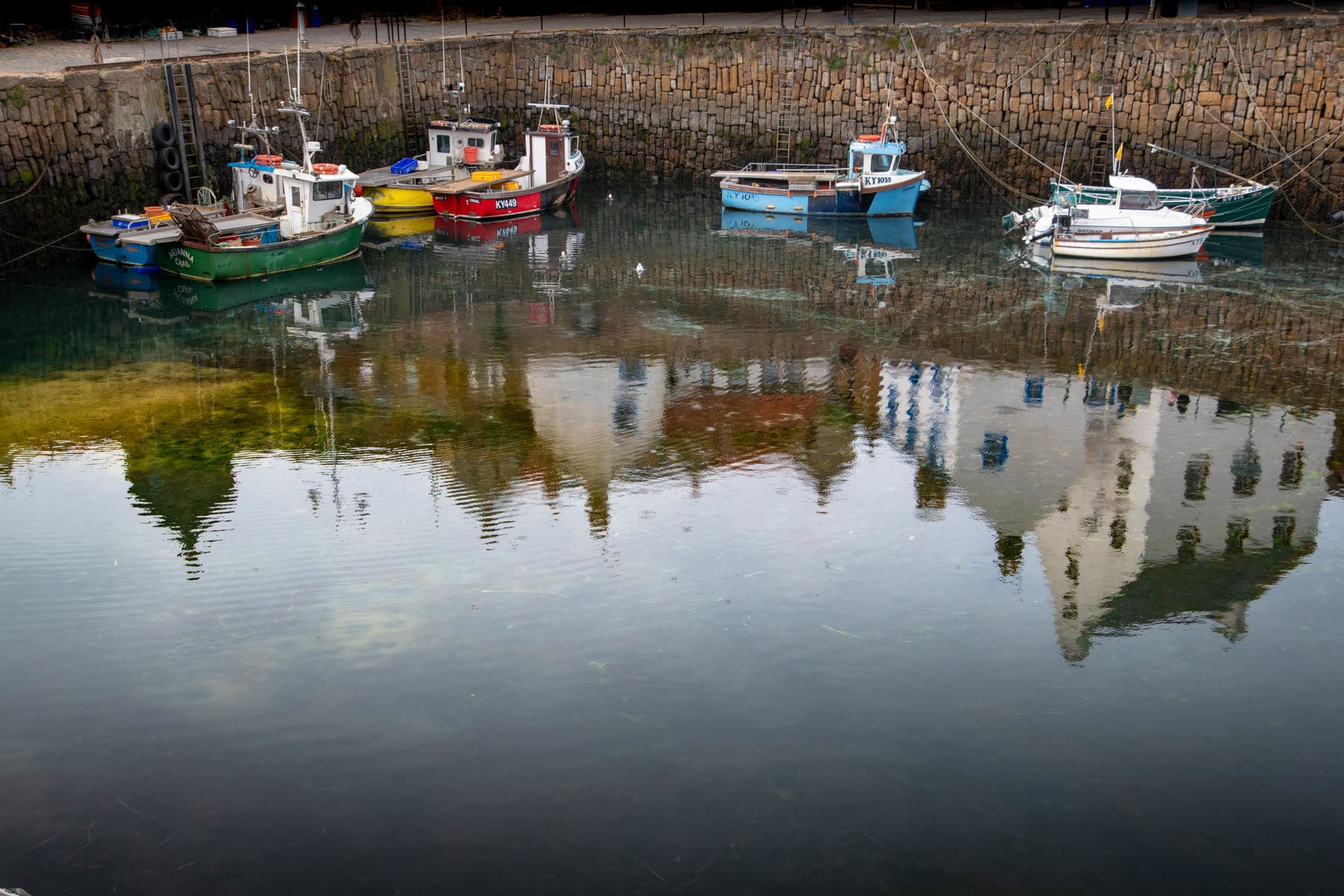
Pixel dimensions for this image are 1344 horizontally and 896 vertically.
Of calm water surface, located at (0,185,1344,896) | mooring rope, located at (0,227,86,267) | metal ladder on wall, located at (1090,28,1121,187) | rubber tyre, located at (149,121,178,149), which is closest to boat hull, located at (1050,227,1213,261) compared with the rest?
calm water surface, located at (0,185,1344,896)

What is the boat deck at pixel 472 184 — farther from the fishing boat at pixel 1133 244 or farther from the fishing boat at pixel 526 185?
the fishing boat at pixel 1133 244

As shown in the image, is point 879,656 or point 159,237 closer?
point 879,656

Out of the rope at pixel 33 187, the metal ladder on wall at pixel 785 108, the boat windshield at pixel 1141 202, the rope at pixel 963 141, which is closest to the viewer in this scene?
the rope at pixel 33 187

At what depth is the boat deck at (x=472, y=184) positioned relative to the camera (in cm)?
3247

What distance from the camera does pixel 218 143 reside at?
3039cm

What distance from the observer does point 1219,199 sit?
29.8m

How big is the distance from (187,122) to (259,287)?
5922 mm

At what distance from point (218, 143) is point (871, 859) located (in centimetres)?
2675

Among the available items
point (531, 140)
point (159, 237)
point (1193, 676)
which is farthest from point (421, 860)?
point (531, 140)

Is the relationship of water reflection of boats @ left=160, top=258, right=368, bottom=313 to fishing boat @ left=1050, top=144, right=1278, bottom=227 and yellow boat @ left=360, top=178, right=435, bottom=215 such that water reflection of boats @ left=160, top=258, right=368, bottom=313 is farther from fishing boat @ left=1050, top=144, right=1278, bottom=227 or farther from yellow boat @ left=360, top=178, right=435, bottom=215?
fishing boat @ left=1050, top=144, right=1278, bottom=227

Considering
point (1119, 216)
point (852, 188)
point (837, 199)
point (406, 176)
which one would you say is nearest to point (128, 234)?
point (406, 176)

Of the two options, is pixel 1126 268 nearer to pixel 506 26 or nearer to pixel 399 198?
pixel 399 198

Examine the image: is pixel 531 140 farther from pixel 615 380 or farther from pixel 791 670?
pixel 791 670

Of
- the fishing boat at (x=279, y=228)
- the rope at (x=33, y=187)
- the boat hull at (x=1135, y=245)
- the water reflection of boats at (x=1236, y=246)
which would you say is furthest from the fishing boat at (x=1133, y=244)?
the rope at (x=33, y=187)
